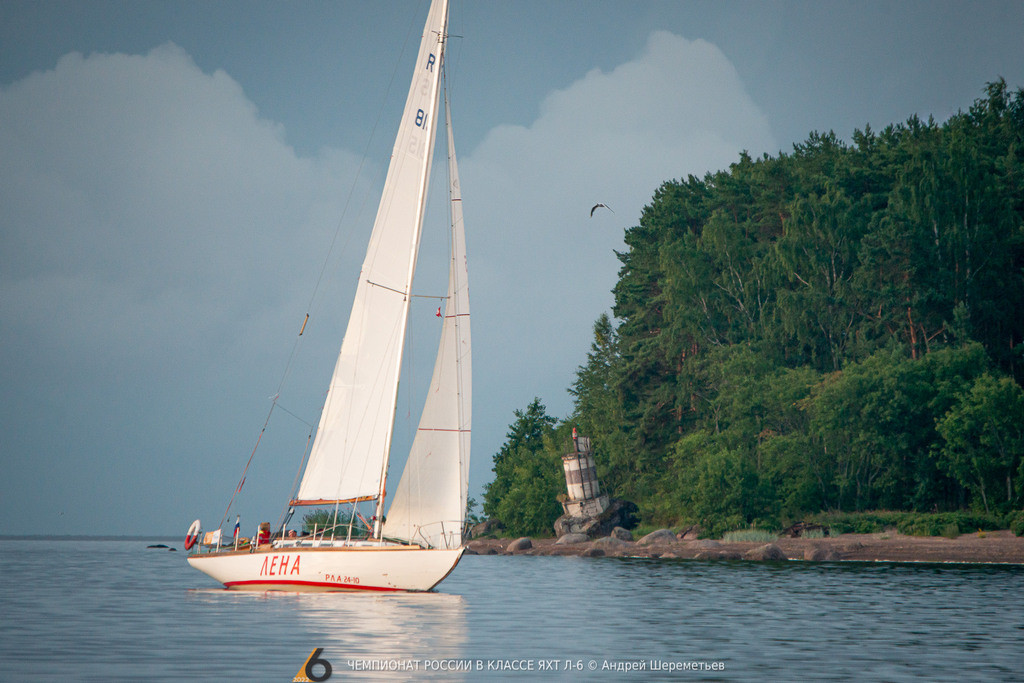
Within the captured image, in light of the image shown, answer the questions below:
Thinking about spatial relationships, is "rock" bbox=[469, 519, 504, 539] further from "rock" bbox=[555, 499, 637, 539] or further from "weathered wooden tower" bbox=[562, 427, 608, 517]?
"weathered wooden tower" bbox=[562, 427, 608, 517]

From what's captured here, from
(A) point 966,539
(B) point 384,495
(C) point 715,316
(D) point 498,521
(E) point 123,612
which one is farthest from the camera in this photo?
(D) point 498,521

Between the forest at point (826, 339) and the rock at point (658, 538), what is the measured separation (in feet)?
8.60

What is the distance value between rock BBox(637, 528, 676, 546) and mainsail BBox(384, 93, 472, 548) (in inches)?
1589

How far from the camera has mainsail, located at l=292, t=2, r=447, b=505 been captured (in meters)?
32.7

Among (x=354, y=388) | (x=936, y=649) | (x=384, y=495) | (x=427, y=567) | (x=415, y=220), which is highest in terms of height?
(x=415, y=220)

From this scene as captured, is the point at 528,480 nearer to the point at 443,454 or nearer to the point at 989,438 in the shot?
the point at 989,438

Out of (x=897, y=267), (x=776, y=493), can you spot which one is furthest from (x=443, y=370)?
(x=897, y=267)

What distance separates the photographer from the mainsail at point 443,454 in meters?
32.0

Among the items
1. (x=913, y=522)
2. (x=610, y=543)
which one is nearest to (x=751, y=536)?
(x=913, y=522)

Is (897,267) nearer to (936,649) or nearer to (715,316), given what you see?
(715,316)

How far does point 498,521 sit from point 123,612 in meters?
70.9

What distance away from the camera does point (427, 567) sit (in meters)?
30.7

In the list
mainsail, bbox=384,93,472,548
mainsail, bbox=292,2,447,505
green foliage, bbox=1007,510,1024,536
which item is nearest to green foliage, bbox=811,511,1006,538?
green foliage, bbox=1007,510,1024,536

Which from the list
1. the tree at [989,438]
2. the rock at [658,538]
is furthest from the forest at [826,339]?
the rock at [658,538]
